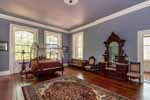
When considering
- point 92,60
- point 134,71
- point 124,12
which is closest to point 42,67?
point 92,60

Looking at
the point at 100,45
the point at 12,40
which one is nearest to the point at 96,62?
the point at 100,45

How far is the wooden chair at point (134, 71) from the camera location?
494 cm

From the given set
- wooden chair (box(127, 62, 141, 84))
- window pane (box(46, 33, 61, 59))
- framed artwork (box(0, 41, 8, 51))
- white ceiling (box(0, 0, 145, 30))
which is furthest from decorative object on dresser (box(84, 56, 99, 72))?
framed artwork (box(0, 41, 8, 51))

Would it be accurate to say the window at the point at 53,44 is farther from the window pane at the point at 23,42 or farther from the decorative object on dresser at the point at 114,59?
the decorative object on dresser at the point at 114,59

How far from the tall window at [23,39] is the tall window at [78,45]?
9.87ft

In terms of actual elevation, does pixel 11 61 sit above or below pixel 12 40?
below

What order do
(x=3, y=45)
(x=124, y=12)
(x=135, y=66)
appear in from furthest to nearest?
(x=3, y=45) → (x=124, y=12) → (x=135, y=66)

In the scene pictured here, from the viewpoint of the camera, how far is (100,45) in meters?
Result: 7.13

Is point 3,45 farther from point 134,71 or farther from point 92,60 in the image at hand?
point 134,71

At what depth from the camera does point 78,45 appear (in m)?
9.30

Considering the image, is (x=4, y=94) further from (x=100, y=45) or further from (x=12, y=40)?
(x=100, y=45)

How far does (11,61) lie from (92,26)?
4912mm

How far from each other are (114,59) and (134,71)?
3.87ft

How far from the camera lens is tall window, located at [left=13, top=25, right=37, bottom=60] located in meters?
6.87
